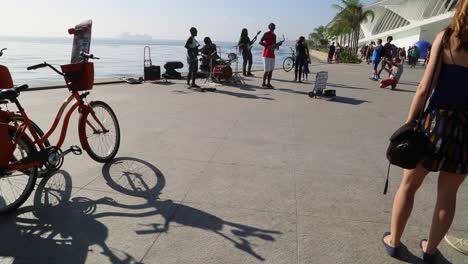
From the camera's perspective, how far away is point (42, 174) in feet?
12.4

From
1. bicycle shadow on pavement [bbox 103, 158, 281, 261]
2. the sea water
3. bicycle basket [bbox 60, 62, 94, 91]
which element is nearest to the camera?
bicycle shadow on pavement [bbox 103, 158, 281, 261]

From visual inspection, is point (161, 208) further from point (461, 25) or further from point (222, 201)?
point (461, 25)

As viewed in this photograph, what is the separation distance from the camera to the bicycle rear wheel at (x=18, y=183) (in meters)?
3.22

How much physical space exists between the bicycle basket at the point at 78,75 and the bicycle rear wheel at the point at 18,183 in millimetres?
854

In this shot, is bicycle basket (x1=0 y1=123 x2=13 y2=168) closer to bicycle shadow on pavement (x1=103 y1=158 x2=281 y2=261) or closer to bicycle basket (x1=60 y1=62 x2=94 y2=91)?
bicycle basket (x1=60 y1=62 x2=94 y2=91)

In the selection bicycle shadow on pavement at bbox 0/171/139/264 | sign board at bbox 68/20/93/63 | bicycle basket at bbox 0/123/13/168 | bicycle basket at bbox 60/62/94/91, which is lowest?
bicycle shadow on pavement at bbox 0/171/139/264

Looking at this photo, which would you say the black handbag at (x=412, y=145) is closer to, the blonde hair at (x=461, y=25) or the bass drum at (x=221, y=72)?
A: the blonde hair at (x=461, y=25)

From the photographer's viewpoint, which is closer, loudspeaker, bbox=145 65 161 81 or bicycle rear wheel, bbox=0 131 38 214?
bicycle rear wheel, bbox=0 131 38 214

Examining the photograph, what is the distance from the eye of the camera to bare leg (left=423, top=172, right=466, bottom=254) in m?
2.43

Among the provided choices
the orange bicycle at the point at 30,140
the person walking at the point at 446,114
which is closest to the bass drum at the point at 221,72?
the orange bicycle at the point at 30,140

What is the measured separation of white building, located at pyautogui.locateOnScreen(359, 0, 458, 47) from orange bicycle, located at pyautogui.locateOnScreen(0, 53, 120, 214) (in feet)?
132

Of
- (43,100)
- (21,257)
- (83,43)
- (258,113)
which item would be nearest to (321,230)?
(21,257)

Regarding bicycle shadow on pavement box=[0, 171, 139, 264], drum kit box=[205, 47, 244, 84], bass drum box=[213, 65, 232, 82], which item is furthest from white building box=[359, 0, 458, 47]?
bicycle shadow on pavement box=[0, 171, 139, 264]

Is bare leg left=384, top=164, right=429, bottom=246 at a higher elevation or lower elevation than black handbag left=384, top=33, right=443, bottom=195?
lower
